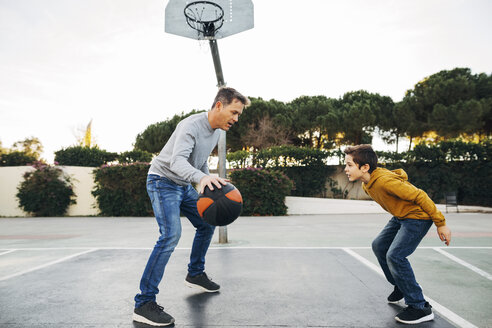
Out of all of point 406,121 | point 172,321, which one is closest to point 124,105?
point 172,321

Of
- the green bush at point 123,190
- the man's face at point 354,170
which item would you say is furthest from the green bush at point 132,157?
the man's face at point 354,170

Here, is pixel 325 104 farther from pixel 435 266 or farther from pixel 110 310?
pixel 110 310

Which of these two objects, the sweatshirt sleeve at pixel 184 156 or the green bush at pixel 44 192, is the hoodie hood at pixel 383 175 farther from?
the green bush at pixel 44 192

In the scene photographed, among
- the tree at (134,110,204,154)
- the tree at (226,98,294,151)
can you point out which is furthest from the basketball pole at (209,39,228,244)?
the tree at (134,110,204,154)

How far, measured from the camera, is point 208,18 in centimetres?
580

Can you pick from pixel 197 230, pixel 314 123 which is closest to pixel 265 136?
pixel 314 123

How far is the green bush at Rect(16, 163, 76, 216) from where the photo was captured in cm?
1298

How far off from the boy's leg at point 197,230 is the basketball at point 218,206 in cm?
51

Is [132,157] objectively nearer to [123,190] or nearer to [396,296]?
[123,190]

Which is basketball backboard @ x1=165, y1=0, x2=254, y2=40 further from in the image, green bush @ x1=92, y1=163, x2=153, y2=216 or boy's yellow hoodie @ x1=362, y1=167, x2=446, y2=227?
green bush @ x1=92, y1=163, x2=153, y2=216

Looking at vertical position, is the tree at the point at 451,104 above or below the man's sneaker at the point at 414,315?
above

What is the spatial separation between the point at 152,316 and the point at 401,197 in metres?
2.10

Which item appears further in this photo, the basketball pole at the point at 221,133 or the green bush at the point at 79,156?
the green bush at the point at 79,156

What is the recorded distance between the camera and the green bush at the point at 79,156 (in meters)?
14.9
